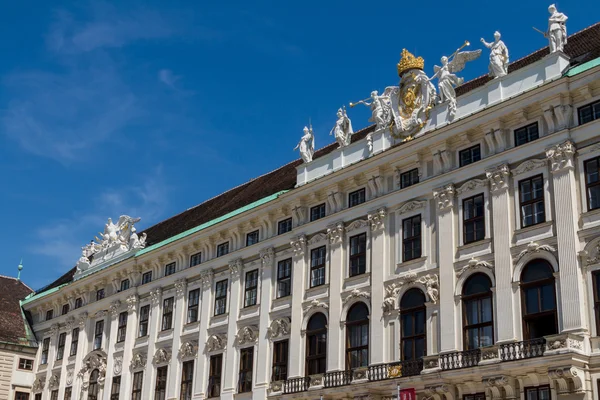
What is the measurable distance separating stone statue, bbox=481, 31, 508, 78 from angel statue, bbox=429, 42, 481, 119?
108 cm

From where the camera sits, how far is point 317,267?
1515 inches

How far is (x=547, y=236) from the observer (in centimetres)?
2983

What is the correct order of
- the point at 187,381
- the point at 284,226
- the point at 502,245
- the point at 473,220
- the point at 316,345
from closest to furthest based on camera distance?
the point at 502,245 → the point at 473,220 → the point at 316,345 → the point at 284,226 → the point at 187,381

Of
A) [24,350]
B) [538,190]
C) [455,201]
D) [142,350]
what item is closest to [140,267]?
[142,350]

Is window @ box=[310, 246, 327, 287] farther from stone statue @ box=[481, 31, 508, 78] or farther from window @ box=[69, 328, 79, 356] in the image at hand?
window @ box=[69, 328, 79, 356]

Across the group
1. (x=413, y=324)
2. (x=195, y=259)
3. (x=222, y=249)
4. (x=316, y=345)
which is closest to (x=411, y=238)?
(x=413, y=324)

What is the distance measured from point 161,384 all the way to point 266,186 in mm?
11913

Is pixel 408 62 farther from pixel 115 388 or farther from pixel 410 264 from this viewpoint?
pixel 115 388

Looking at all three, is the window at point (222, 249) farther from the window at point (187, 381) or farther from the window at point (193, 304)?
the window at point (187, 381)

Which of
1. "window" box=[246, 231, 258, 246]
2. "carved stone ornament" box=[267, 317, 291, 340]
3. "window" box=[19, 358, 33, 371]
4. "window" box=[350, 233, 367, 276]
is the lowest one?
"carved stone ornament" box=[267, 317, 291, 340]

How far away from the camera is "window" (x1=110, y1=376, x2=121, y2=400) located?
4791 cm

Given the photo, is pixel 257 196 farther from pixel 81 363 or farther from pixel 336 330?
pixel 81 363

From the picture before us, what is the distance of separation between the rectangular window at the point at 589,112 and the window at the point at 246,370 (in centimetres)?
1857

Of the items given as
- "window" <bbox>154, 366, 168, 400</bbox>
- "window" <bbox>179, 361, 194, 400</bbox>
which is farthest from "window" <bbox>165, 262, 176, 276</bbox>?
"window" <bbox>179, 361, 194, 400</bbox>
